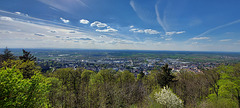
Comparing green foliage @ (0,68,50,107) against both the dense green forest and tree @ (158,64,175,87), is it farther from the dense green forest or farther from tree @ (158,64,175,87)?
tree @ (158,64,175,87)

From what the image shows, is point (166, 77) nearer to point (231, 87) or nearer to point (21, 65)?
point (231, 87)

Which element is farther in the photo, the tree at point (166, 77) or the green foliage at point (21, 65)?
the tree at point (166, 77)

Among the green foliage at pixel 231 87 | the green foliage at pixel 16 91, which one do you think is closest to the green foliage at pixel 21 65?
the green foliage at pixel 16 91

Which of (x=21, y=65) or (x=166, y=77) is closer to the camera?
(x=21, y=65)

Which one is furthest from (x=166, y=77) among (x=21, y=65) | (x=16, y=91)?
(x=21, y=65)

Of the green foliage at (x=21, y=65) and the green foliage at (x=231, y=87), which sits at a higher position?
the green foliage at (x=21, y=65)

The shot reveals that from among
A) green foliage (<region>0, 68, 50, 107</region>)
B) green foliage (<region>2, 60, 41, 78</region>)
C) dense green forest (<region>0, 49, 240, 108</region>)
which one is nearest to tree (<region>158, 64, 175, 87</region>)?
dense green forest (<region>0, 49, 240, 108</region>)

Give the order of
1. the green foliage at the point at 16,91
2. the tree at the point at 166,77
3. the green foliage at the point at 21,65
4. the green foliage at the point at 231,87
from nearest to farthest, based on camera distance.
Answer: the green foliage at the point at 16,91
the green foliage at the point at 21,65
the green foliage at the point at 231,87
the tree at the point at 166,77

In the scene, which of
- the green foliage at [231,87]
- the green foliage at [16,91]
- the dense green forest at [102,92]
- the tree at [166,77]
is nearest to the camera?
the green foliage at [16,91]

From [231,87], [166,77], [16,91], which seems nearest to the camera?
[16,91]

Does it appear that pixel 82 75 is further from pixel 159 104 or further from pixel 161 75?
pixel 159 104

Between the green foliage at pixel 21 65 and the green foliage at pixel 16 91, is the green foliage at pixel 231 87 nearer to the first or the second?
the green foliage at pixel 16 91
